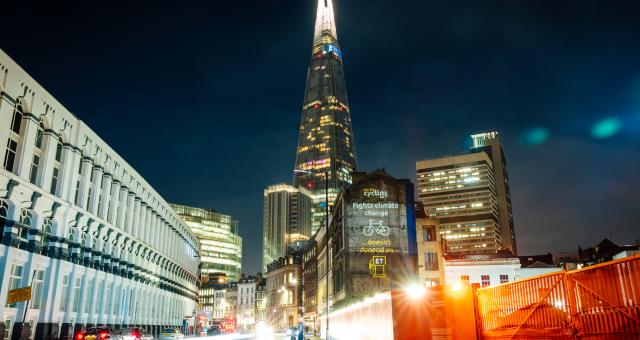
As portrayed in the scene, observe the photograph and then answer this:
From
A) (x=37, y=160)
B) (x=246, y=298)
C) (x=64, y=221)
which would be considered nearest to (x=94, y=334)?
(x=64, y=221)

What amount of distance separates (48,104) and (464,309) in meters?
34.0

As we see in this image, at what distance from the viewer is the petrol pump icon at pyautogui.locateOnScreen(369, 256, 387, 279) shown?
65375 millimetres

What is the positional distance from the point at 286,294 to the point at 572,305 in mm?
128219

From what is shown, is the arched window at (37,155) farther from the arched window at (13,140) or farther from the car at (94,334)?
the car at (94,334)

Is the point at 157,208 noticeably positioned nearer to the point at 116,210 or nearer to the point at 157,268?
the point at 157,268

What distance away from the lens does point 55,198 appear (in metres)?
37.6

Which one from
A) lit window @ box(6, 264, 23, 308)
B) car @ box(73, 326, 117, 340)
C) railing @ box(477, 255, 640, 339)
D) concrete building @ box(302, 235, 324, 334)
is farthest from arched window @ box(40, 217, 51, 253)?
concrete building @ box(302, 235, 324, 334)

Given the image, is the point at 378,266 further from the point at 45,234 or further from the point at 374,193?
the point at 45,234

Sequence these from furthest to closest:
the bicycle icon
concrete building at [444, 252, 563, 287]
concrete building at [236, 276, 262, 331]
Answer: concrete building at [236, 276, 262, 331], concrete building at [444, 252, 563, 287], the bicycle icon

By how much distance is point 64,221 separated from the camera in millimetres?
39562

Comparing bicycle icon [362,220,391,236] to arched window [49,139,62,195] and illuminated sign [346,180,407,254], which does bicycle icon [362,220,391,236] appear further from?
arched window [49,139,62,195]

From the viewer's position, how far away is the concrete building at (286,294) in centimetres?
12938

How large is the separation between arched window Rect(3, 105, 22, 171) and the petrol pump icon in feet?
147

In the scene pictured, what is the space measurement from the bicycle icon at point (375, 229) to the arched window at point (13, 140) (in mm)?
44409
